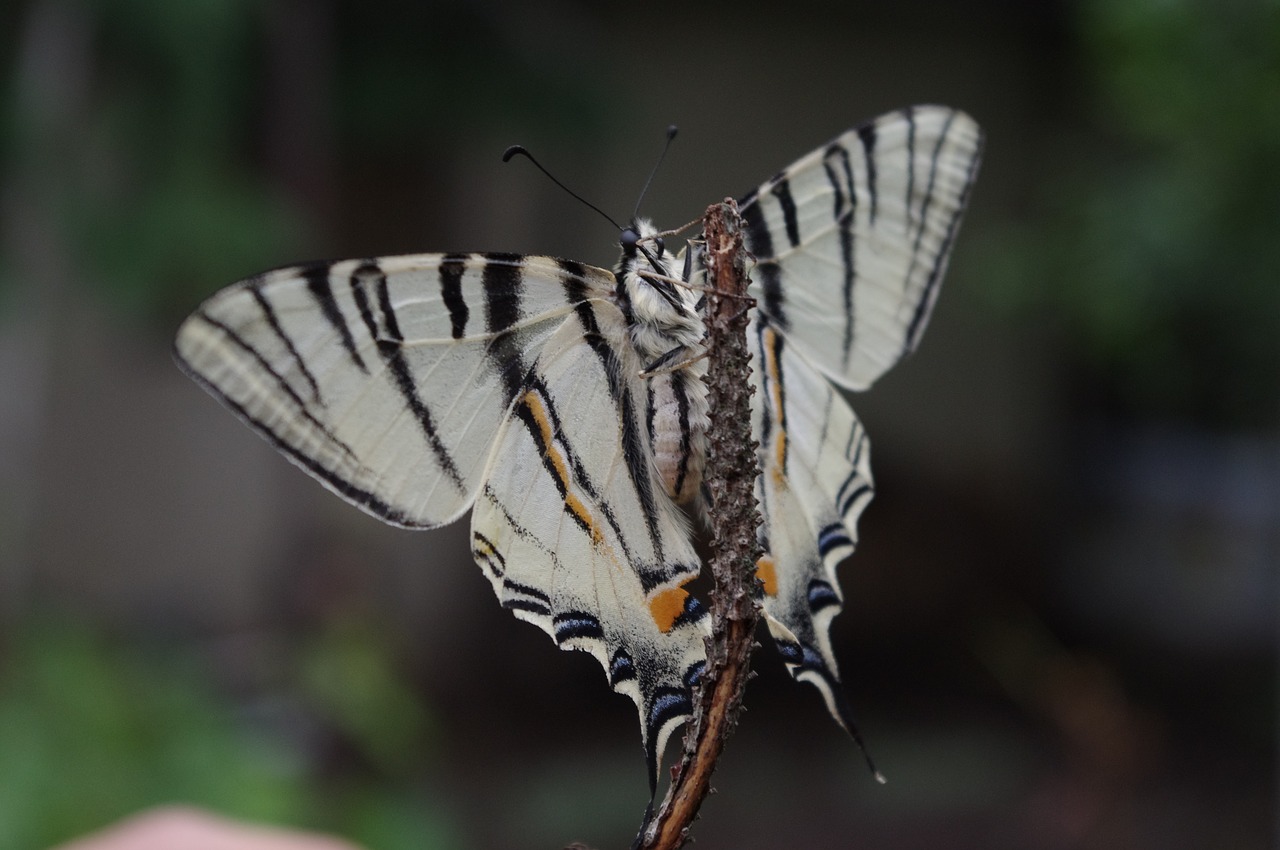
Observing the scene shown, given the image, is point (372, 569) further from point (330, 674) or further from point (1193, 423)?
point (1193, 423)

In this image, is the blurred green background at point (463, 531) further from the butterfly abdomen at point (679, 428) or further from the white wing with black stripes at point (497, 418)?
the butterfly abdomen at point (679, 428)

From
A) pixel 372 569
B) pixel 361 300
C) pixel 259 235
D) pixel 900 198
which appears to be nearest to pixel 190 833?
pixel 361 300

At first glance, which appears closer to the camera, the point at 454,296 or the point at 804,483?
the point at 454,296

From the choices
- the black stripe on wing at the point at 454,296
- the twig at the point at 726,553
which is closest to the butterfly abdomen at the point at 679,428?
the black stripe on wing at the point at 454,296

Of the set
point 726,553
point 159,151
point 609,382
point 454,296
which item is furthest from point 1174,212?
point 726,553

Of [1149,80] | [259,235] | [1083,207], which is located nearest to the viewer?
[259,235]

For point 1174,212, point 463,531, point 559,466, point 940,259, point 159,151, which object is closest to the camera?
point 559,466

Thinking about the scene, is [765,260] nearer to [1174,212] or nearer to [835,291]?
[835,291]
